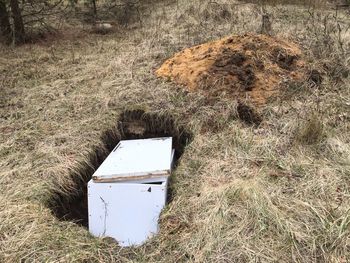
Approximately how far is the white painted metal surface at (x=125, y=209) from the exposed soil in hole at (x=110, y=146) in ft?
0.66

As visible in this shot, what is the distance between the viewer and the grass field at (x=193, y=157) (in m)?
2.46

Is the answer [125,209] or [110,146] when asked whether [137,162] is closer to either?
[125,209]

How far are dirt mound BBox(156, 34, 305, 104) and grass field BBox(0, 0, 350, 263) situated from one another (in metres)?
0.16

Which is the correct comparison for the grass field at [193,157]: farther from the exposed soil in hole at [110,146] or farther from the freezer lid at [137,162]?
the freezer lid at [137,162]

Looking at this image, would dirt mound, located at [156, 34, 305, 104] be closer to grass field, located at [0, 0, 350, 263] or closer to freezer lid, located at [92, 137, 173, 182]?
grass field, located at [0, 0, 350, 263]

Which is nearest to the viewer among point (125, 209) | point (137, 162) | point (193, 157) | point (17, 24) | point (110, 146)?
point (125, 209)

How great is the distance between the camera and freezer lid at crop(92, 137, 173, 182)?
3.00 m

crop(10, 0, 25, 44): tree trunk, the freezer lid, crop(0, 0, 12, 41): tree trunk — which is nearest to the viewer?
the freezer lid

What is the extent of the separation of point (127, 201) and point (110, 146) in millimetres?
1056

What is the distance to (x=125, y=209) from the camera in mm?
2932

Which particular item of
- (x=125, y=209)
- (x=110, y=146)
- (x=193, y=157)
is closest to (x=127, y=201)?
(x=125, y=209)

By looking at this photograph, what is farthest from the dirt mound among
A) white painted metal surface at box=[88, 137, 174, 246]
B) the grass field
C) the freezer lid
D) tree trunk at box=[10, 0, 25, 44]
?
tree trunk at box=[10, 0, 25, 44]

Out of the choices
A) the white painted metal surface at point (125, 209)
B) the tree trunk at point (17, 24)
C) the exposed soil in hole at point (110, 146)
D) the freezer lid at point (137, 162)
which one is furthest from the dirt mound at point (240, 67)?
the tree trunk at point (17, 24)

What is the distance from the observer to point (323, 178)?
2896 mm
